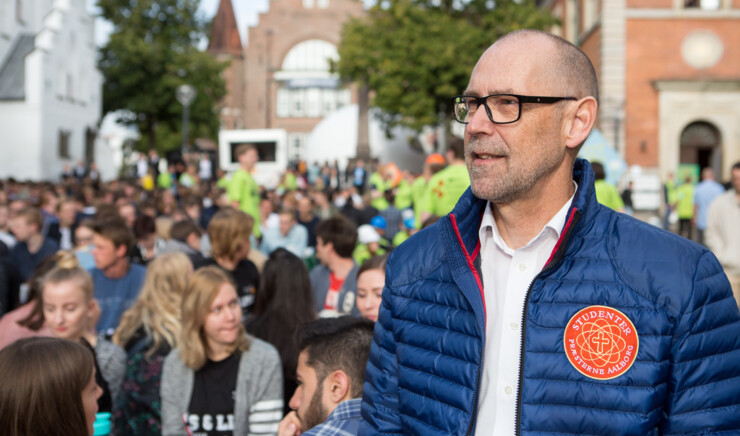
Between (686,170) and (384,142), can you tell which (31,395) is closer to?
(686,170)

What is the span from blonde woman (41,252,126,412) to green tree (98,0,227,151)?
45511 mm

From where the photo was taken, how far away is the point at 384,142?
53.2 meters

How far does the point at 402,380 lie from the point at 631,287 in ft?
2.33

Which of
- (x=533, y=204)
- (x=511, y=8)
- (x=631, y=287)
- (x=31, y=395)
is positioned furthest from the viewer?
(x=511, y=8)

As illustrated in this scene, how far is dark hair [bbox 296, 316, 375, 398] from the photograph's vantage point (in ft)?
11.3

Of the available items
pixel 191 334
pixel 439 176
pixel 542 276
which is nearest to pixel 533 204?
pixel 542 276

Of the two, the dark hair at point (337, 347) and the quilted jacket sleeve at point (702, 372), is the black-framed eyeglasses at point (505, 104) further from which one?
the dark hair at point (337, 347)

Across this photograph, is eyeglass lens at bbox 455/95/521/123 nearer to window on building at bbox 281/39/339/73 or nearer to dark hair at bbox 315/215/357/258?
dark hair at bbox 315/215/357/258

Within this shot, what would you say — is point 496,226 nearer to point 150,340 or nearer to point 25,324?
point 150,340

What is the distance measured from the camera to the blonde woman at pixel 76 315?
5.04 m

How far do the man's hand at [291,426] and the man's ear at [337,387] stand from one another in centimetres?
18

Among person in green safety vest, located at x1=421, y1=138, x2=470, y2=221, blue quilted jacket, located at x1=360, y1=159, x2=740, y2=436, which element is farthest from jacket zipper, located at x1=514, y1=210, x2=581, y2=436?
person in green safety vest, located at x1=421, y1=138, x2=470, y2=221

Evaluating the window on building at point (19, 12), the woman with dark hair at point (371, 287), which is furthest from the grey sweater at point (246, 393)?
the window on building at point (19, 12)

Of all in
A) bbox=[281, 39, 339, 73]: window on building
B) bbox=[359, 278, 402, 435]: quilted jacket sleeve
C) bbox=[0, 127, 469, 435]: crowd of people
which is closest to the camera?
bbox=[359, 278, 402, 435]: quilted jacket sleeve
